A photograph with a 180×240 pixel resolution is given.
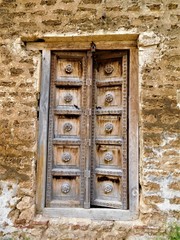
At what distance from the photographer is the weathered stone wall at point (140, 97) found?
2.86 meters

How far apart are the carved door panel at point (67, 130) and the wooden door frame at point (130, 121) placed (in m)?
0.07

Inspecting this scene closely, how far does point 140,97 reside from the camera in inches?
116

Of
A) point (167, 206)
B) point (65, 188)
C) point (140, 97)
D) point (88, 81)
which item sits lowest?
point (167, 206)

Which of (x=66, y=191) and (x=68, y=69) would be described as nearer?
(x=66, y=191)

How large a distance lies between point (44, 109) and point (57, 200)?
3.20 feet

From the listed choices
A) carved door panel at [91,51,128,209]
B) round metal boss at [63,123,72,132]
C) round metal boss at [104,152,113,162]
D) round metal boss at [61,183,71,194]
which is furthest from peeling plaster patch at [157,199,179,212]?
round metal boss at [63,123,72,132]

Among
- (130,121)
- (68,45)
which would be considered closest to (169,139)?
(130,121)

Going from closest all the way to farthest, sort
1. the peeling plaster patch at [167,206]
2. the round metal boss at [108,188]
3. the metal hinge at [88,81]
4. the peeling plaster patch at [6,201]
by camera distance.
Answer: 1. the peeling plaster patch at [167,206]
2. the peeling plaster patch at [6,201]
3. the round metal boss at [108,188]
4. the metal hinge at [88,81]

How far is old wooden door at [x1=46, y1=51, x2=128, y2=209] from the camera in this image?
305 centimetres

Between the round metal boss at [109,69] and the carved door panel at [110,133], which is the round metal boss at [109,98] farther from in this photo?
the round metal boss at [109,69]

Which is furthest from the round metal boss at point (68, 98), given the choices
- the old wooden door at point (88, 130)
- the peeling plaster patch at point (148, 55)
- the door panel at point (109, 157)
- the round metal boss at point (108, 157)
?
the peeling plaster patch at point (148, 55)

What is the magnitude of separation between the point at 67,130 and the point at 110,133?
46 centimetres

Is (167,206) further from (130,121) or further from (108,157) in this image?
(130,121)

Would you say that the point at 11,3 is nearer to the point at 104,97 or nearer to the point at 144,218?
the point at 104,97
